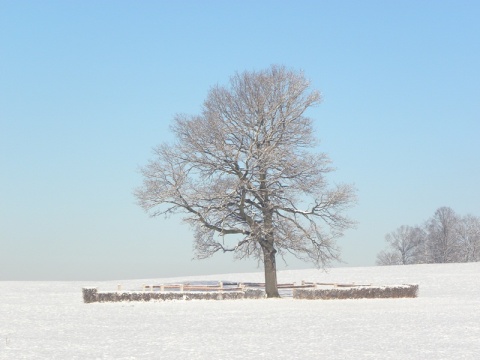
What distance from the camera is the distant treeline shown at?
96.7m

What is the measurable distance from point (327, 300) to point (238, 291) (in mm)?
5492

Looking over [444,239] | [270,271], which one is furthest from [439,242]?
[270,271]

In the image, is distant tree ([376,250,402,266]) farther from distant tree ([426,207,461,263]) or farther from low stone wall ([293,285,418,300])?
low stone wall ([293,285,418,300])

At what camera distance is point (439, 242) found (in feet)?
319

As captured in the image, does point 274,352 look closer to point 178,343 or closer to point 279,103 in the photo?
point 178,343

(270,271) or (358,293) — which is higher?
(270,271)

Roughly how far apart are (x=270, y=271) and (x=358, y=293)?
5804mm

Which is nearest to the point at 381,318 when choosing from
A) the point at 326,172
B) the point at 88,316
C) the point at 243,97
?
Result: the point at 88,316

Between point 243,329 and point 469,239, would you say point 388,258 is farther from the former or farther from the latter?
point 243,329

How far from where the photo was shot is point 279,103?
41.5 metres

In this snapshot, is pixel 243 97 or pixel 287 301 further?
pixel 243 97

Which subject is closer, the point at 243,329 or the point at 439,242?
the point at 243,329

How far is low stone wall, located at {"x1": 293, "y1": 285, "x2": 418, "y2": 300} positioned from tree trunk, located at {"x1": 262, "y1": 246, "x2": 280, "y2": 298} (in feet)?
8.16

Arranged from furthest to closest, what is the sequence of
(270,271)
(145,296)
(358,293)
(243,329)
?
(270,271)
(358,293)
(145,296)
(243,329)
